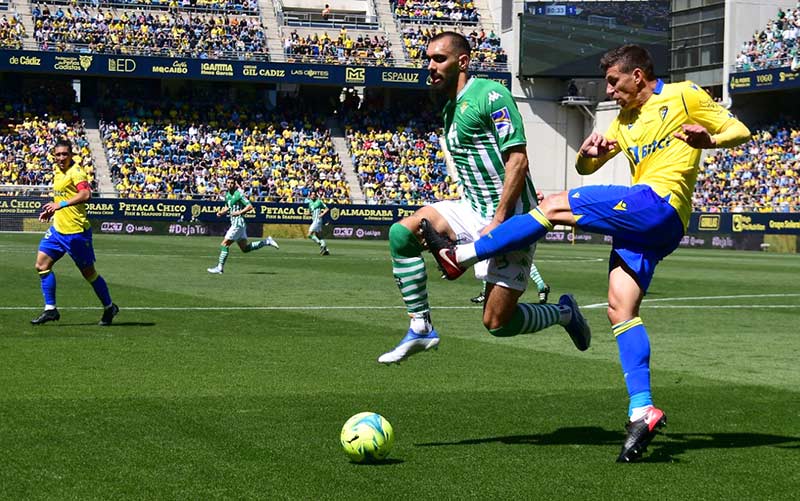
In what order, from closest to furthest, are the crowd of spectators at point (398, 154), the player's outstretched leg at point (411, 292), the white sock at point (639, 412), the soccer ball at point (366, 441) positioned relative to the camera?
1. the soccer ball at point (366, 441)
2. the white sock at point (639, 412)
3. the player's outstretched leg at point (411, 292)
4. the crowd of spectators at point (398, 154)

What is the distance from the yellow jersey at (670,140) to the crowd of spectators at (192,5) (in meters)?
55.9

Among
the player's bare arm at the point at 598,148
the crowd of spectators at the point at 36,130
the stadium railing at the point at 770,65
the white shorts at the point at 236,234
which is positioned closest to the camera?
the player's bare arm at the point at 598,148

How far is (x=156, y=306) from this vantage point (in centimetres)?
1703

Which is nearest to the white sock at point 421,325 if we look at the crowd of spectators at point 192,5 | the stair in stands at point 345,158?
the stair in stands at point 345,158

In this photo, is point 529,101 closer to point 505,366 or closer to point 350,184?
point 350,184

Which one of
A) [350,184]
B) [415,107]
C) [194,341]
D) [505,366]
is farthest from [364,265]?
[415,107]

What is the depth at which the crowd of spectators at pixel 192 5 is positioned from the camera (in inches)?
2354

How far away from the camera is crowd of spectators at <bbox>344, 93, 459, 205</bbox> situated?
57906 mm

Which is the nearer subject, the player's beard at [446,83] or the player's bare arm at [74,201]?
the player's beard at [446,83]

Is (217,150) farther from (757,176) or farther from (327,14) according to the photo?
(757,176)

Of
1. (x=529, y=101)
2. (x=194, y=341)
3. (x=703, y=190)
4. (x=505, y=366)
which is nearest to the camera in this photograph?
(x=505, y=366)

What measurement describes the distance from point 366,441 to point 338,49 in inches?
2234

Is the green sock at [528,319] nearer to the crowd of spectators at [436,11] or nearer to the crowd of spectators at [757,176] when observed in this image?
the crowd of spectators at [757,176]

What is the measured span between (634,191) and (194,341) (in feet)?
22.8
